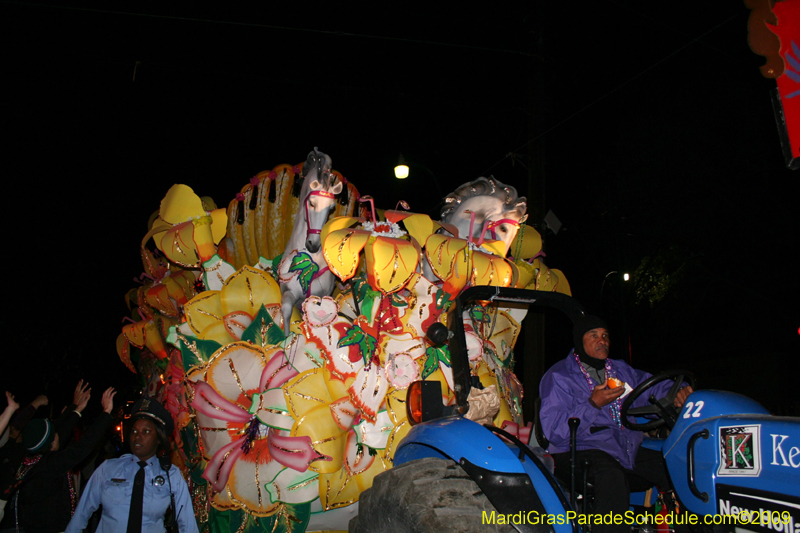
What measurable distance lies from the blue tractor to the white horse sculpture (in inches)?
90.2

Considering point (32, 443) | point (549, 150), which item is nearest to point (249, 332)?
point (32, 443)

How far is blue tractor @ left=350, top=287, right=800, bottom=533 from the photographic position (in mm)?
1888

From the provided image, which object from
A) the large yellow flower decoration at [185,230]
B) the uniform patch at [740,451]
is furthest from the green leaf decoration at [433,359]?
the uniform patch at [740,451]

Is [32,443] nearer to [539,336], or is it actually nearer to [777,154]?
[539,336]

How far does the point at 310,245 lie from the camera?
16.3 ft

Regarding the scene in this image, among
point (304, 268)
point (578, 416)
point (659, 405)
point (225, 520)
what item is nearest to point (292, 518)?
point (225, 520)

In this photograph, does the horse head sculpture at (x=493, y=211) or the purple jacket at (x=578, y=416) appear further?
the horse head sculpture at (x=493, y=211)

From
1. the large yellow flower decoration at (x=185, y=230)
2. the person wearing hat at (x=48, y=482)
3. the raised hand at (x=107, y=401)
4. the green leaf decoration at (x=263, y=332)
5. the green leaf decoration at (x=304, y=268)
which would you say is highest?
the large yellow flower decoration at (x=185, y=230)

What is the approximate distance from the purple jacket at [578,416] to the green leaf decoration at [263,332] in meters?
2.42

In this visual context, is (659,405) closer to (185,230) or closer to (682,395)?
(682,395)

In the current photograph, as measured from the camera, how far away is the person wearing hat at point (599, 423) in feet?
8.39

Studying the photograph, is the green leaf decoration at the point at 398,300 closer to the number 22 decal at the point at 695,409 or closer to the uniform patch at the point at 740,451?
the number 22 decal at the point at 695,409

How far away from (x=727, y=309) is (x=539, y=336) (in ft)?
34.3

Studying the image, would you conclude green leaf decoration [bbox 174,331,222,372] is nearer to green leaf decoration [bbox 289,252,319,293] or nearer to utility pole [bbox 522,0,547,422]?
green leaf decoration [bbox 289,252,319,293]
